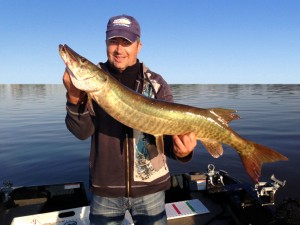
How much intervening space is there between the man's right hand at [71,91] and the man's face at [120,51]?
24.5 inches

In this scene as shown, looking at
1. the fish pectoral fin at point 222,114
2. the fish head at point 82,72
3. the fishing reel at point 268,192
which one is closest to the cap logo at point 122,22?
the fish head at point 82,72

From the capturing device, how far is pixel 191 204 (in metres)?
5.90

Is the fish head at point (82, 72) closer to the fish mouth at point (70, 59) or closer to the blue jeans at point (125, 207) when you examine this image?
the fish mouth at point (70, 59)

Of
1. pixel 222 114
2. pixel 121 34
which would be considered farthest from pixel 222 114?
pixel 121 34

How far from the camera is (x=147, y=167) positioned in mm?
3484

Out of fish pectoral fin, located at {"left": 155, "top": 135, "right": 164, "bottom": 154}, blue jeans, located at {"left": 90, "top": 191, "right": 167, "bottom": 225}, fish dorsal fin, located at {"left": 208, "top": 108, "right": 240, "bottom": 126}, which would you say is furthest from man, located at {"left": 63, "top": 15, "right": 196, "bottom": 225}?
fish dorsal fin, located at {"left": 208, "top": 108, "right": 240, "bottom": 126}

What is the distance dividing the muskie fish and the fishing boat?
54.2 inches

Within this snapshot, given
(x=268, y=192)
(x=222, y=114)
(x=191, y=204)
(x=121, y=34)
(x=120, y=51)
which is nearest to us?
(x=121, y=34)

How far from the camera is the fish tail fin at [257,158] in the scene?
12.6 feet

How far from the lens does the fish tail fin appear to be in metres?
3.84

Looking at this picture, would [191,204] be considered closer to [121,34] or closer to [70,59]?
[121,34]

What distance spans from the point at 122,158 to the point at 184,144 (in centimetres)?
76

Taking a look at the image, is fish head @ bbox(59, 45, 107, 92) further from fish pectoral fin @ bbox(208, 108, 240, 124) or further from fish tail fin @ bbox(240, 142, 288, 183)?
fish tail fin @ bbox(240, 142, 288, 183)

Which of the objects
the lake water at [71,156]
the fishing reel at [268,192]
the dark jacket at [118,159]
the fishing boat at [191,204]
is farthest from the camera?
the lake water at [71,156]
